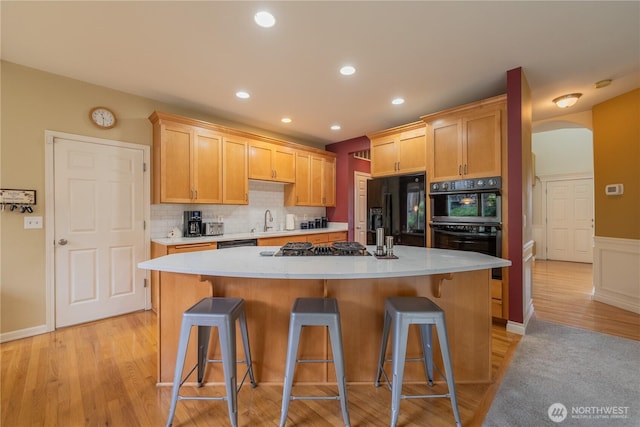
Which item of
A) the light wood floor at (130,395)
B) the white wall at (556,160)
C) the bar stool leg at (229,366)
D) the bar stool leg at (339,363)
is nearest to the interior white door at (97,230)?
the light wood floor at (130,395)

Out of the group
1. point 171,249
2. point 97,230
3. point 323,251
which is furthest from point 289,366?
point 97,230

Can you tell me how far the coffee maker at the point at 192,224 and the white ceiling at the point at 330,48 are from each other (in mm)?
1454

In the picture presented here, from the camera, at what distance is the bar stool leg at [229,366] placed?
1509 millimetres

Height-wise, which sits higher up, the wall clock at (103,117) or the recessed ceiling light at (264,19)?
the recessed ceiling light at (264,19)

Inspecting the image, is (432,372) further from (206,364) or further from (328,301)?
(206,364)

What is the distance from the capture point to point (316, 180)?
16.6 ft

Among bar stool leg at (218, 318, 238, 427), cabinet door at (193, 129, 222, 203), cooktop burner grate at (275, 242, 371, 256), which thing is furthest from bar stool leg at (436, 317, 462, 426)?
cabinet door at (193, 129, 222, 203)

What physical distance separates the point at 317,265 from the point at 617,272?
164 inches

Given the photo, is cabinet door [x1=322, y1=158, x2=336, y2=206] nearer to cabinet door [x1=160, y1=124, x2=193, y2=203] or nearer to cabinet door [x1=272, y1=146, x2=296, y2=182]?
cabinet door [x1=272, y1=146, x2=296, y2=182]

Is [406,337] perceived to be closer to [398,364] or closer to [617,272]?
[398,364]

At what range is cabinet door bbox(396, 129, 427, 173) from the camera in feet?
12.1

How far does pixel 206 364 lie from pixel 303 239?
2.52 m

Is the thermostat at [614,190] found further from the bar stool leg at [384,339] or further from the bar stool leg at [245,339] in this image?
the bar stool leg at [245,339]

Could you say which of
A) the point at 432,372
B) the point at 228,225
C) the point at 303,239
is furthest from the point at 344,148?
A: the point at 432,372
